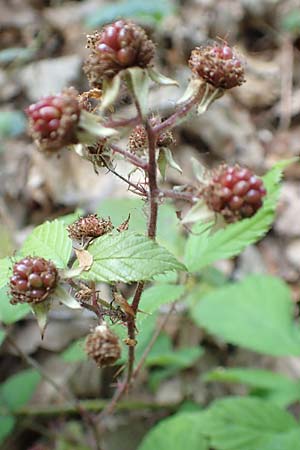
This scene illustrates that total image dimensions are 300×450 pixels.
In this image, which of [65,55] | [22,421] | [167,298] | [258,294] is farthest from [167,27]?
[167,298]

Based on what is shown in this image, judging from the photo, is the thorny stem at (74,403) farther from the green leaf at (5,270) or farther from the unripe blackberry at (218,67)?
the unripe blackberry at (218,67)

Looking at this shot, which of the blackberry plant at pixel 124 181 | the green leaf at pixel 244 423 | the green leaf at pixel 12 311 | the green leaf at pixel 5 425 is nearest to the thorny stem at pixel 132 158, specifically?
the blackberry plant at pixel 124 181

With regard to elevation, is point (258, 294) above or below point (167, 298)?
below

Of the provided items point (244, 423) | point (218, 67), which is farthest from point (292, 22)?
point (218, 67)

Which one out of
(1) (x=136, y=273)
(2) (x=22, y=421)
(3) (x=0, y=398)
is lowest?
(2) (x=22, y=421)

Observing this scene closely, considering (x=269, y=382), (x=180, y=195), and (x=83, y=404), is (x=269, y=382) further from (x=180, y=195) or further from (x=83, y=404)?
(x=180, y=195)

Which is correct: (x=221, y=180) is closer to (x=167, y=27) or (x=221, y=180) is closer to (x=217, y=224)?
(x=217, y=224)
